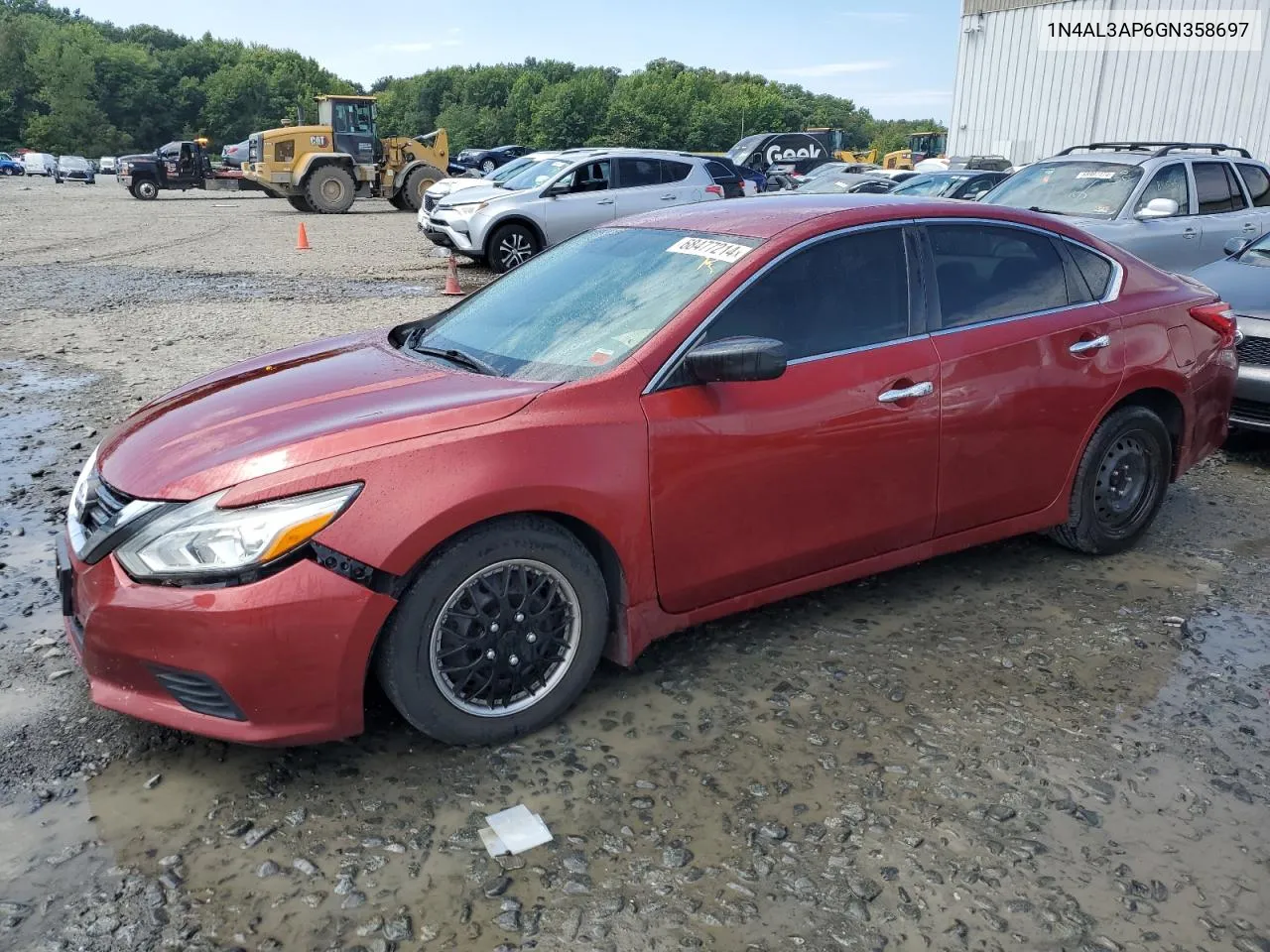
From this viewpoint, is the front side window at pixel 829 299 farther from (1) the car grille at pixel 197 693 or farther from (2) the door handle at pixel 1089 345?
(1) the car grille at pixel 197 693

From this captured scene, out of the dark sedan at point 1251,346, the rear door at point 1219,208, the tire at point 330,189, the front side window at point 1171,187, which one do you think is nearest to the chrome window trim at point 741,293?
the dark sedan at point 1251,346

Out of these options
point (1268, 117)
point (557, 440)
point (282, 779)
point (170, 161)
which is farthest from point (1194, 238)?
point (170, 161)

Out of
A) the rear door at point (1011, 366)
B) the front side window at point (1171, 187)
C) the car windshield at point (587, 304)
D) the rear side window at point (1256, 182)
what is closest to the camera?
the car windshield at point (587, 304)

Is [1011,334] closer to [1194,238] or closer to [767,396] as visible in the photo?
[767,396]

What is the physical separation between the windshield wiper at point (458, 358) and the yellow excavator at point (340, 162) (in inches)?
994

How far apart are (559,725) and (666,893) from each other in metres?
0.82

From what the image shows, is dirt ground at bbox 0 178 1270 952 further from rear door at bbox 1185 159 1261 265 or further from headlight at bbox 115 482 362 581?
rear door at bbox 1185 159 1261 265

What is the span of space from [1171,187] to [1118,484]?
6.27 m

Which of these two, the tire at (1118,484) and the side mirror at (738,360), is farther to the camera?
the tire at (1118,484)

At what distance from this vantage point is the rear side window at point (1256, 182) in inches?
400

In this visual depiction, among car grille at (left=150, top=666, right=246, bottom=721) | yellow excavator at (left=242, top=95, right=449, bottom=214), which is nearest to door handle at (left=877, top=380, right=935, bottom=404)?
car grille at (left=150, top=666, right=246, bottom=721)

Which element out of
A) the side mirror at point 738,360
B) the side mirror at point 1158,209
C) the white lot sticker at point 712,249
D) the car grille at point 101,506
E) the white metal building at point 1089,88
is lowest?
the car grille at point 101,506

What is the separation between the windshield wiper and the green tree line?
80.3 m

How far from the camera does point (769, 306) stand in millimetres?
3492
